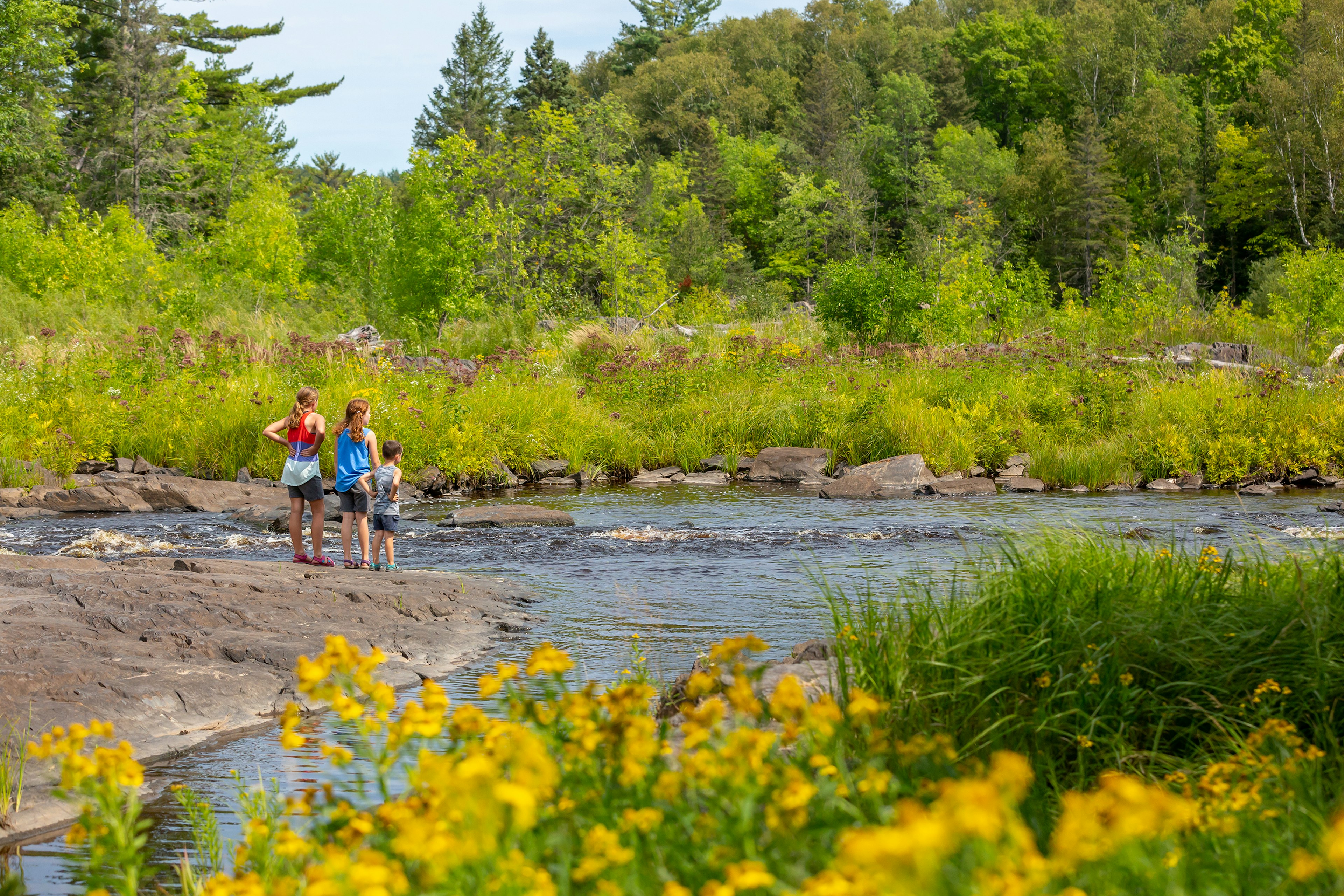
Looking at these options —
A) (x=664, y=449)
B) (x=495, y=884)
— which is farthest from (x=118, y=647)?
(x=664, y=449)

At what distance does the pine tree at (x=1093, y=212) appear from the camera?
53.9m

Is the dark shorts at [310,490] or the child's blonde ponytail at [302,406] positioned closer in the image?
the child's blonde ponytail at [302,406]

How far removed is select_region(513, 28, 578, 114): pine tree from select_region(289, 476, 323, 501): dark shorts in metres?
51.8

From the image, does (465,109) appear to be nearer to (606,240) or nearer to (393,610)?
(606,240)

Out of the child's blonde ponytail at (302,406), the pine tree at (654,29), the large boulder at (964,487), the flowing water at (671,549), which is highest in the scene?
the pine tree at (654,29)

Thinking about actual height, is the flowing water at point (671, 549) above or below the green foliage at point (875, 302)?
below

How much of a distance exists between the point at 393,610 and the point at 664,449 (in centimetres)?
1153

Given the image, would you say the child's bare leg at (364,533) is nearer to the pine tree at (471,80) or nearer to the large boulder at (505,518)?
the large boulder at (505,518)

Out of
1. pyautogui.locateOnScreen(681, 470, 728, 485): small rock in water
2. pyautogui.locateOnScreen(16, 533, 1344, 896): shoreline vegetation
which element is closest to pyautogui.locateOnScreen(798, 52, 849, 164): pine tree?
pyautogui.locateOnScreen(681, 470, 728, 485): small rock in water

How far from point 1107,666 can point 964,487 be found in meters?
12.1

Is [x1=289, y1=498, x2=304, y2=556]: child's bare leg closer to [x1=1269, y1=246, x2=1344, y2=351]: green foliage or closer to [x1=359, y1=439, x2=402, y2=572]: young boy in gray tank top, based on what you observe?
[x1=359, y1=439, x2=402, y2=572]: young boy in gray tank top

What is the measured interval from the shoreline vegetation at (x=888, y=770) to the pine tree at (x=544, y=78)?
2265 inches

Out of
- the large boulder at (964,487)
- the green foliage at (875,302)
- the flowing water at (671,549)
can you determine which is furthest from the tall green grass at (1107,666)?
the green foliage at (875,302)

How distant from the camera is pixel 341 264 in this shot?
4828cm
